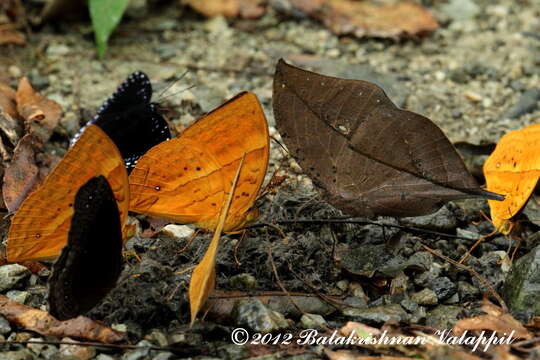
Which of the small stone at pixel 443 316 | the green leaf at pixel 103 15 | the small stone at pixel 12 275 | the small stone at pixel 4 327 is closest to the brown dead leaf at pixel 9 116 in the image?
the green leaf at pixel 103 15

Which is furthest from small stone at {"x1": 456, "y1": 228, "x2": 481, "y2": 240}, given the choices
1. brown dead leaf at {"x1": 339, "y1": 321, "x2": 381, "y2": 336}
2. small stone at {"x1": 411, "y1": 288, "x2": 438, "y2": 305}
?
brown dead leaf at {"x1": 339, "y1": 321, "x2": 381, "y2": 336}

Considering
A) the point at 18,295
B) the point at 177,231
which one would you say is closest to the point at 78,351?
the point at 18,295

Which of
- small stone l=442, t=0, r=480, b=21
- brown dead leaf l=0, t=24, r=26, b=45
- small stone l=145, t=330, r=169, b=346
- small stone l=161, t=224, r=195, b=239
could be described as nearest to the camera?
small stone l=145, t=330, r=169, b=346

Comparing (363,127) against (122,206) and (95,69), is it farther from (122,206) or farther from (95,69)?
(95,69)

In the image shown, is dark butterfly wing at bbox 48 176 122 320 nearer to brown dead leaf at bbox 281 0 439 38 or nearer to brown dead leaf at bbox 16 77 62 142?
brown dead leaf at bbox 16 77 62 142

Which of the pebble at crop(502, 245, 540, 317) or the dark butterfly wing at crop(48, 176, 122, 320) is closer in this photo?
the dark butterfly wing at crop(48, 176, 122, 320)

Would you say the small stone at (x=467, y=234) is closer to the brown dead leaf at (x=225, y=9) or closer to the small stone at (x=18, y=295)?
the small stone at (x=18, y=295)
